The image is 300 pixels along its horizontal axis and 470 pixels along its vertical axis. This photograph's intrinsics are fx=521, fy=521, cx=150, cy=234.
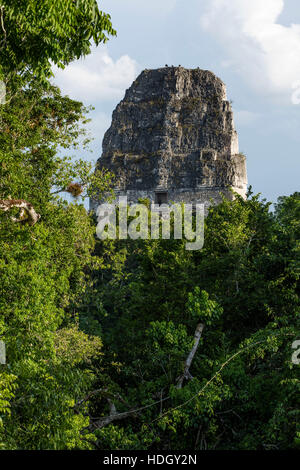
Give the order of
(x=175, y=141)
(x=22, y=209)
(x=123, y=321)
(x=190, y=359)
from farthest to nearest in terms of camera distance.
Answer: (x=175, y=141)
(x=123, y=321)
(x=22, y=209)
(x=190, y=359)

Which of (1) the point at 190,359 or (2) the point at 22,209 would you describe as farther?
(2) the point at 22,209

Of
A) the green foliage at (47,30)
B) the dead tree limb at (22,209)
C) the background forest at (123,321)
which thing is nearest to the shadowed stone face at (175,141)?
the background forest at (123,321)

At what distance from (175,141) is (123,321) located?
27.7 m

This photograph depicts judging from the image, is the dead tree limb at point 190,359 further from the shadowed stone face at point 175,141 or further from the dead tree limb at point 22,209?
the shadowed stone face at point 175,141

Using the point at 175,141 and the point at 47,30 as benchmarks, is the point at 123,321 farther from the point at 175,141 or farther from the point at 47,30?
the point at 175,141

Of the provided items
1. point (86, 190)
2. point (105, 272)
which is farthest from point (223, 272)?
point (105, 272)

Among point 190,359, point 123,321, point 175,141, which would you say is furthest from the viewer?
point 175,141

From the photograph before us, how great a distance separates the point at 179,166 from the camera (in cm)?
4284

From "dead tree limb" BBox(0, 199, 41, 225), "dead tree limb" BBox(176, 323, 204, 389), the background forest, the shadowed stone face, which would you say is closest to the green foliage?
the background forest

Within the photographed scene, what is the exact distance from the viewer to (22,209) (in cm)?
1272

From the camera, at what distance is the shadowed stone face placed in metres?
41.9

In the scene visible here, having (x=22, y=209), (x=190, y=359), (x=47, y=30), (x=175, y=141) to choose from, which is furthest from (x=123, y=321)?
(x=175, y=141)

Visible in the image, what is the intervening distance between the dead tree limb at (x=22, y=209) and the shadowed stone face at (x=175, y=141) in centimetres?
2871

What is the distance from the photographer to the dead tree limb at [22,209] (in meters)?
11.7
